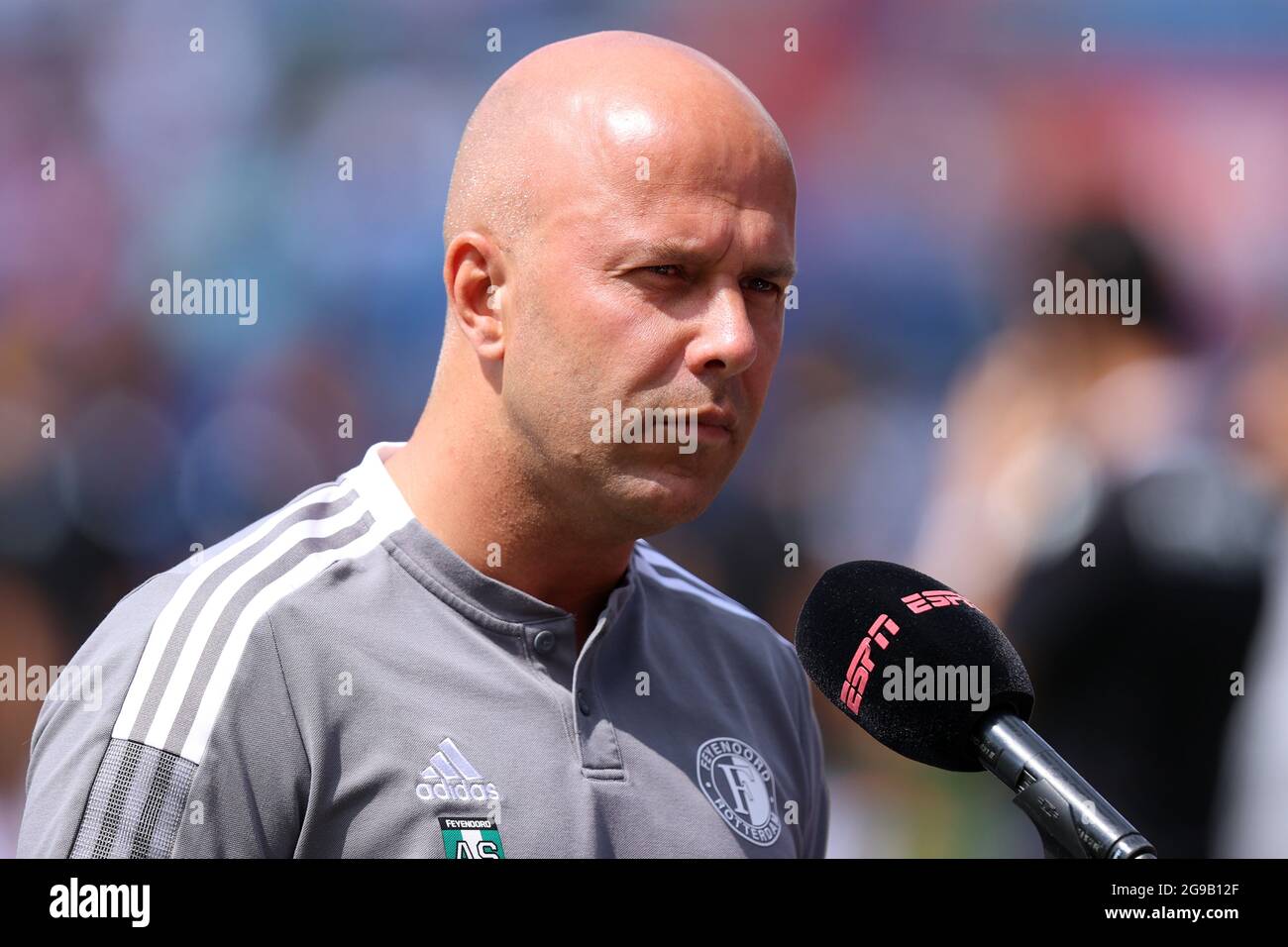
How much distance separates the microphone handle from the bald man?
571 mm

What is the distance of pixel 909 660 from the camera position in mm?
1375

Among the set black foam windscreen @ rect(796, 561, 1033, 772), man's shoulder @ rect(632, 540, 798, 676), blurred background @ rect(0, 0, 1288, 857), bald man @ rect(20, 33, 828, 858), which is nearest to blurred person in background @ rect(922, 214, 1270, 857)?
blurred background @ rect(0, 0, 1288, 857)

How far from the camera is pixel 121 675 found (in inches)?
58.2

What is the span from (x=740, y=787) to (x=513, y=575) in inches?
17.4

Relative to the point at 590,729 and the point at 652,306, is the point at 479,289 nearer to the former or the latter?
the point at 652,306

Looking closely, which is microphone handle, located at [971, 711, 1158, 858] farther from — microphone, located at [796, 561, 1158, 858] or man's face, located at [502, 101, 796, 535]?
man's face, located at [502, 101, 796, 535]

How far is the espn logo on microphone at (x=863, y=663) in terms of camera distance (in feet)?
4.64

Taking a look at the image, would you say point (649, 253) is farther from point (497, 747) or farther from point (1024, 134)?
point (1024, 134)

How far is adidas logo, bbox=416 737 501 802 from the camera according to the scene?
1499 mm

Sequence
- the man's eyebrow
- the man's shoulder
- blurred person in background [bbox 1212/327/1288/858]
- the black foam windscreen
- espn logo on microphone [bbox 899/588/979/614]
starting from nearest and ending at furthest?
the black foam windscreen < espn logo on microphone [bbox 899/588/979/614] < the man's eyebrow < the man's shoulder < blurred person in background [bbox 1212/327/1288/858]

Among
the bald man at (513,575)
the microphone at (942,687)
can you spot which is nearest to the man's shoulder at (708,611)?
the bald man at (513,575)

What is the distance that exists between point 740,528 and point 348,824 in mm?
2122

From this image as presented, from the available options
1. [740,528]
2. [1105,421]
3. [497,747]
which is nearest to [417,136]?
[740,528]

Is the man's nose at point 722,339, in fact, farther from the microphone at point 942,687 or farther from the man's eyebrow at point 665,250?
the microphone at point 942,687
